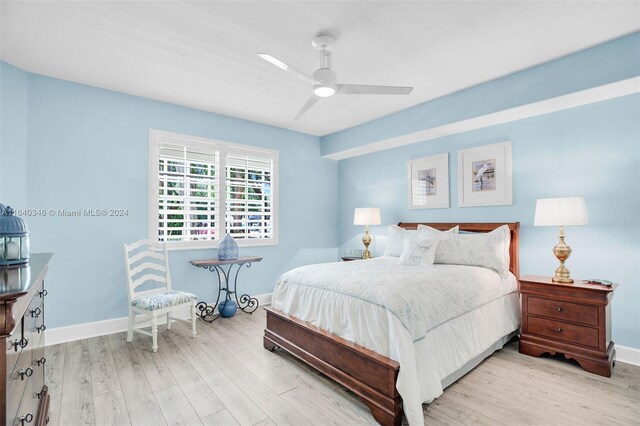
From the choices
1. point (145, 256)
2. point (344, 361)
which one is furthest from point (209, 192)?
point (344, 361)

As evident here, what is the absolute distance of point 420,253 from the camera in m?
3.34

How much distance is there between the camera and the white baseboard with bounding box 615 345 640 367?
280 centimetres

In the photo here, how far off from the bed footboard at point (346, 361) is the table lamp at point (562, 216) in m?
1.97

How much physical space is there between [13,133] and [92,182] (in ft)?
2.48

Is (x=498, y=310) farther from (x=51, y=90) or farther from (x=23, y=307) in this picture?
(x=51, y=90)

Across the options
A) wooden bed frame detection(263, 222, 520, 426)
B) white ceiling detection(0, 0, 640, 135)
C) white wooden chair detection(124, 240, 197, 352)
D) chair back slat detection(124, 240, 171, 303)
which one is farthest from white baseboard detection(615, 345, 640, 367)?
chair back slat detection(124, 240, 171, 303)

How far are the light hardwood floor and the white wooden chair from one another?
34cm

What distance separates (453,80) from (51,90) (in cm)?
413

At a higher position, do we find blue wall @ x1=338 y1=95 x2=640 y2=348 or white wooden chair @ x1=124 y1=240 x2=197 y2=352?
blue wall @ x1=338 y1=95 x2=640 y2=348

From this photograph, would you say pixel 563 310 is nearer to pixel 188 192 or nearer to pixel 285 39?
pixel 285 39

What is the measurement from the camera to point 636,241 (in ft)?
9.24

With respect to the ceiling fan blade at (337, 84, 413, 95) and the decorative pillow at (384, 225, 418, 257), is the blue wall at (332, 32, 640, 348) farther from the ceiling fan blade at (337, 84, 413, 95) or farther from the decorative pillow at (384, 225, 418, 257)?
the ceiling fan blade at (337, 84, 413, 95)

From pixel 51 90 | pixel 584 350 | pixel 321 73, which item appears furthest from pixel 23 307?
pixel 584 350

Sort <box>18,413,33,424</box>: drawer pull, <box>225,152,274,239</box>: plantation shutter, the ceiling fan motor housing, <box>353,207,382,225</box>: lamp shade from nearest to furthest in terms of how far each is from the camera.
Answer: <box>18,413,33,424</box>: drawer pull → the ceiling fan motor housing → <box>225,152,274,239</box>: plantation shutter → <box>353,207,382,225</box>: lamp shade
